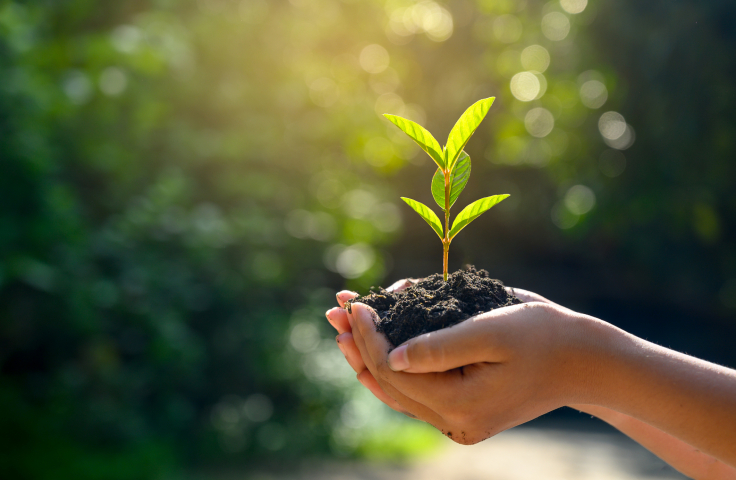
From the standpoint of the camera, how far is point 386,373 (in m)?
1.15

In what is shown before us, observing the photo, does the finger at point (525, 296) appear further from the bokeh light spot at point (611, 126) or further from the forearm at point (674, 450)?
the bokeh light spot at point (611, 126)

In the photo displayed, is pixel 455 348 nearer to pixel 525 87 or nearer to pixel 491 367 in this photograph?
pixel 491 367

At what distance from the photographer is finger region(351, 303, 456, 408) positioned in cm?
111

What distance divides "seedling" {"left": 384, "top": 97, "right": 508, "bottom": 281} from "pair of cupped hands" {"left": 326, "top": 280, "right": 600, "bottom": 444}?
34 centimetres

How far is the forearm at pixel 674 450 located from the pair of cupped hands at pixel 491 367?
28 cm

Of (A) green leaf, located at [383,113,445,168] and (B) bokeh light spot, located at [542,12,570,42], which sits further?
(B) bokeh light spot, located at [542,12,570,42]

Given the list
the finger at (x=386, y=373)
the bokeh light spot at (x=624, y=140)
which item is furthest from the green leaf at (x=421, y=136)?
the bokeh light spot at (x=624, y=140)

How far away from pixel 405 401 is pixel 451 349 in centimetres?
25

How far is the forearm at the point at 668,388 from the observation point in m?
1.06

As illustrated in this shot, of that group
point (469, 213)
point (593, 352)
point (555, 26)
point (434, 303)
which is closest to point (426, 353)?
point (434, 303)

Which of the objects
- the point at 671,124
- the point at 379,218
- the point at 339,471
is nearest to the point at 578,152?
the point at 671,124

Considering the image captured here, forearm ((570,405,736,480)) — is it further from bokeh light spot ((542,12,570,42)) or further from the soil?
bokeh light spot ((542,12,570,42))

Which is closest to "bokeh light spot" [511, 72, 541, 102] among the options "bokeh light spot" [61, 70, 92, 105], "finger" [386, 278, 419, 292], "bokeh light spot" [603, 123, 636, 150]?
"bokeh light spot" [603, 123, 636, 150]

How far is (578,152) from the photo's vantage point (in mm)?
5312
